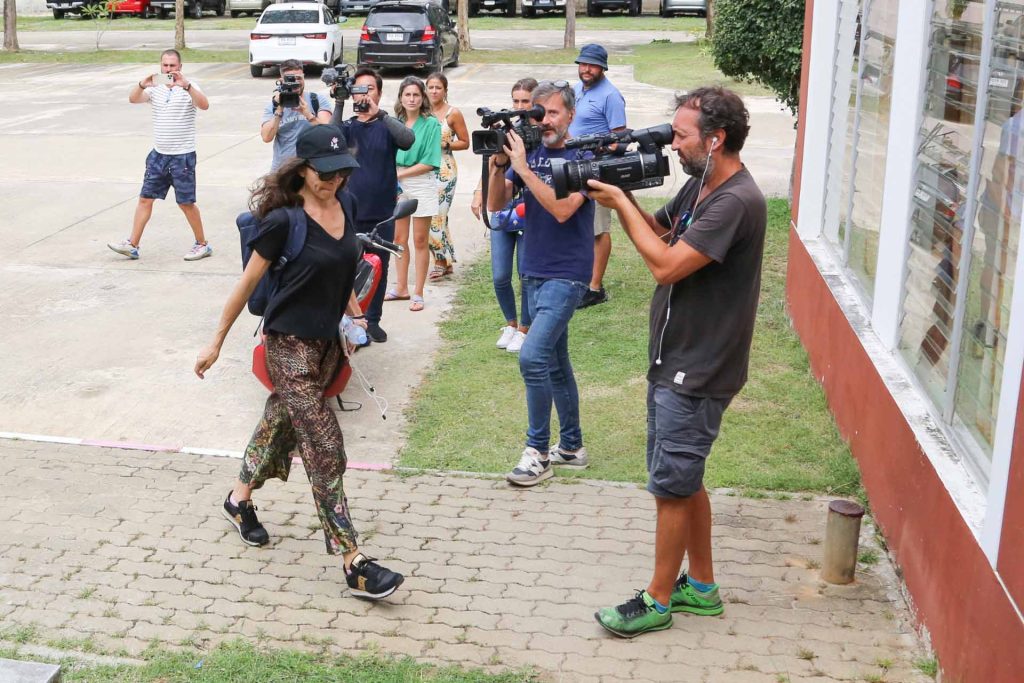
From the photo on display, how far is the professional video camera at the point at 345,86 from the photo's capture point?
7.85 meters

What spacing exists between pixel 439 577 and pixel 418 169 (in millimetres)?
4270

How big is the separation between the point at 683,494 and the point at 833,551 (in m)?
0.94

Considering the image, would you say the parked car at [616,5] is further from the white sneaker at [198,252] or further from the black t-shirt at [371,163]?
the black t-shirt at [371,163]

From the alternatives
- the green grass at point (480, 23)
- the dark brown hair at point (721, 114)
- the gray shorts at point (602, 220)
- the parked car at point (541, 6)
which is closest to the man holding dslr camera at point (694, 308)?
the dark brown hair at point (721, 114)

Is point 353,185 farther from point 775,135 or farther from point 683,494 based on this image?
point 775,135

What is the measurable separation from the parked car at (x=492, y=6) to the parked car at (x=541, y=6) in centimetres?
72

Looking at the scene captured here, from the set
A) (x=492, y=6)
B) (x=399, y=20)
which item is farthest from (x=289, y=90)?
(x=492, y=6)

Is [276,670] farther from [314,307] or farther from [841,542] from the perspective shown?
[841,542]

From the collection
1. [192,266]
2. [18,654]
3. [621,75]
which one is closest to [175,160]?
[192,266]

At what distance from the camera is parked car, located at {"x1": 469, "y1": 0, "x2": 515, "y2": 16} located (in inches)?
1609

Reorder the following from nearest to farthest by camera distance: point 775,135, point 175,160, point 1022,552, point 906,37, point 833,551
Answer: point 1022,552, point 833,551, point 906,37, point 175,160, point 775,135

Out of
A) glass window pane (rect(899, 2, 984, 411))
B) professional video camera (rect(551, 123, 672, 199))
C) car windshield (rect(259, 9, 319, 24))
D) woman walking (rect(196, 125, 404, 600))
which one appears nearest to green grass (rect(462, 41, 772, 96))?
car windshield (rect(259, 9, 319, 24))

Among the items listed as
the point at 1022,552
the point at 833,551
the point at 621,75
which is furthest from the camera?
the point at 621,75

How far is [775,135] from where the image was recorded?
17047 mm
